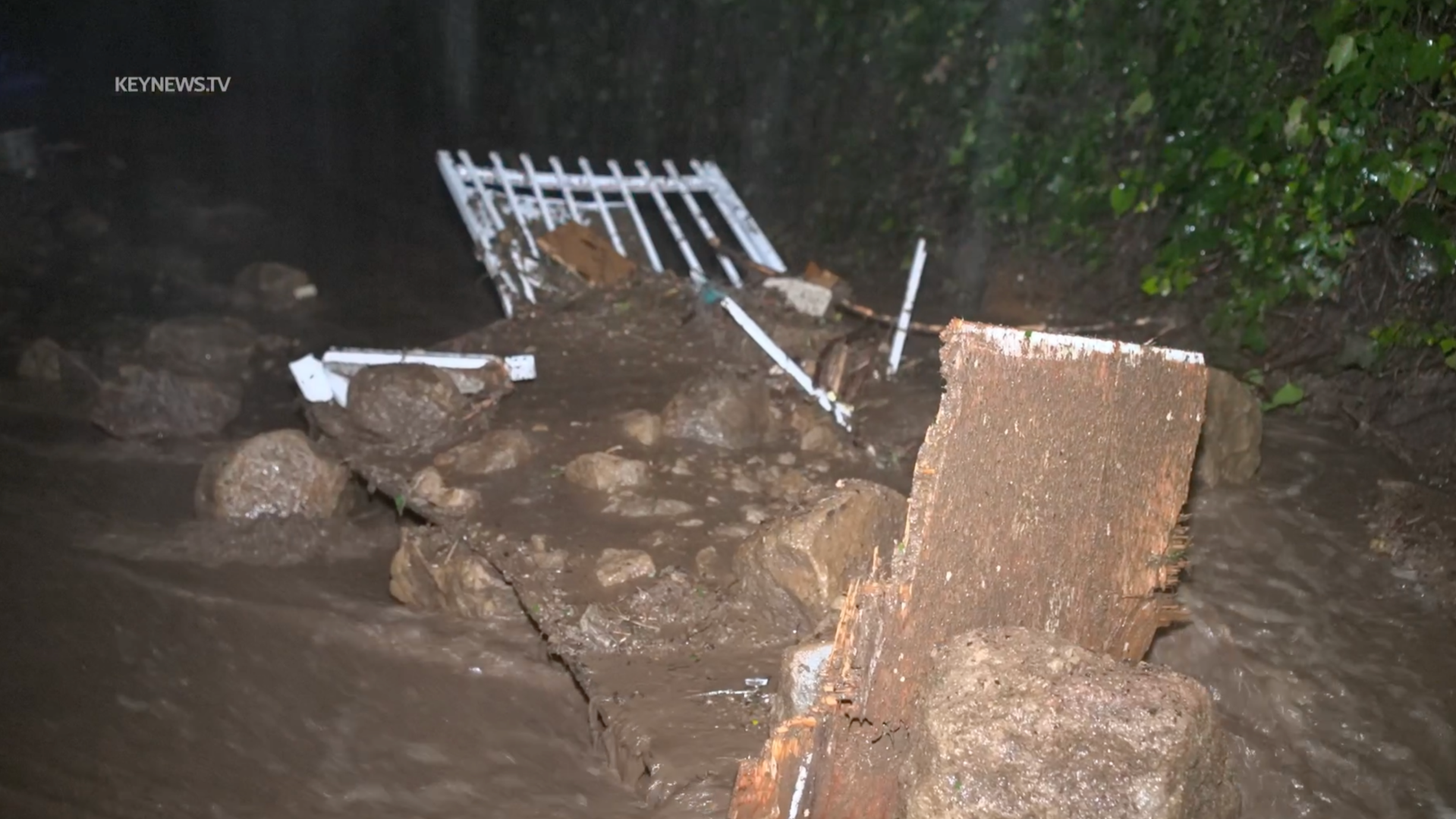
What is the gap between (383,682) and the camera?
3.39m

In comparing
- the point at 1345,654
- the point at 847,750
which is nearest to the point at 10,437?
the point at 847,750

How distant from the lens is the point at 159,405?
17.0ft

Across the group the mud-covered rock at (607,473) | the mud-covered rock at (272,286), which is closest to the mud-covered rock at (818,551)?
the mud-covered rock at (607,473)

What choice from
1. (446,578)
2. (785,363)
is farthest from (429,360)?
(785,363)

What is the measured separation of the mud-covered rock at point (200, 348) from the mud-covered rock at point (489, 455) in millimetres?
2222

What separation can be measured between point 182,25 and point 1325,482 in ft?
19.4

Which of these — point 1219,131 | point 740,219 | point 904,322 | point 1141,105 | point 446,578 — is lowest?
point 446,578

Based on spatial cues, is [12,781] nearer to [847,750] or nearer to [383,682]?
[383,682]

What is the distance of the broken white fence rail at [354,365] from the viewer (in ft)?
16.4

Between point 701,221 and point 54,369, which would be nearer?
point 54,369

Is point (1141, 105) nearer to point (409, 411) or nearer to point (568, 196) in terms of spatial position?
point (568, 196)

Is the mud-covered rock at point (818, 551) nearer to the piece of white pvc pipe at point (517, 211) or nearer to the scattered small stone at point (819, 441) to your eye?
the scattered small stone at point (819, 441)

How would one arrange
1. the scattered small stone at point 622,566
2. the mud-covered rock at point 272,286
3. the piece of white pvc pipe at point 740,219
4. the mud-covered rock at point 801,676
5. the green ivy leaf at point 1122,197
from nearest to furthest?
the mud-covered rock at point 801,676, the scattered small stone at point 622,566, the green ivy leaf at point 1122,197, the piece of white pvc pipe at point 740,219, the mud-covered rock at point 272,286

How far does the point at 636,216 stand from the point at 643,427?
2324 mm
